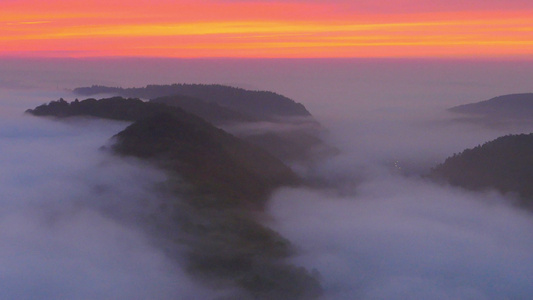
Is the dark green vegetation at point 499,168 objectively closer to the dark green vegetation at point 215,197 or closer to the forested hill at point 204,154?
the dark green vegetation at point 215,197

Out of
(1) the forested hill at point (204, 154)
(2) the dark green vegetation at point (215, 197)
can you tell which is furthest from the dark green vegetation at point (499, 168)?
(1) the forested hill at point (204, 154)

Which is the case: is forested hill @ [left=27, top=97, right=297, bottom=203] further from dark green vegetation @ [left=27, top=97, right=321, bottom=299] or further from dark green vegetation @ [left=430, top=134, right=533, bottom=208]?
dark green vegetation @ [left=430, top=134, right=533, bottom=208]

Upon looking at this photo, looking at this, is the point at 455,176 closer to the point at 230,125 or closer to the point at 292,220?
the point at 292,220

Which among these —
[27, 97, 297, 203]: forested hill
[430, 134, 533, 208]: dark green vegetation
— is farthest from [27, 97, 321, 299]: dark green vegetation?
[430, 134, 533, 208]: dark green vegetation

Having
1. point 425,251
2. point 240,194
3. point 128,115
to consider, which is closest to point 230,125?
point 128,115

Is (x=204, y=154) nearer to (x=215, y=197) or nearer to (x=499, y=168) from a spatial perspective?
(x=215, y=197)

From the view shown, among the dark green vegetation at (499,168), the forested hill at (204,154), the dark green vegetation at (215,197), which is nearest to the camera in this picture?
the dark green vegetation at (215,197)

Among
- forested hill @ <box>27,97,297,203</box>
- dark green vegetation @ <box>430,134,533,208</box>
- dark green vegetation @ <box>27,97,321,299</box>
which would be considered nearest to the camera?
dark green vegetation @ <box>27,97,321,299</box>
